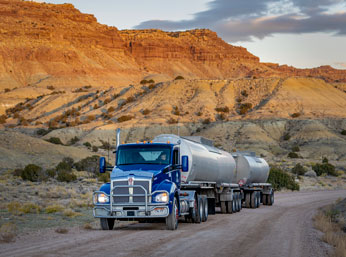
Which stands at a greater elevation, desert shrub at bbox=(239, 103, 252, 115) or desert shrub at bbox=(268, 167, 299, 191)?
desert shrub at bbox=(239, 103, 252, 115)

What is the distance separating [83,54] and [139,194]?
148 meters

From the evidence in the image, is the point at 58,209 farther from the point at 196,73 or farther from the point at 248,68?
the point at 248,68

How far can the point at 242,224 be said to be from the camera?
838 inches

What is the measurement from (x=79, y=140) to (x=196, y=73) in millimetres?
100633

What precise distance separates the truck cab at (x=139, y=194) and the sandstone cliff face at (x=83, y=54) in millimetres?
124654

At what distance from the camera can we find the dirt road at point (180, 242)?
43.2 feet

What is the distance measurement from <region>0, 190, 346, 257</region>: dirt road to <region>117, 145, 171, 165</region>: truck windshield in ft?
7.33

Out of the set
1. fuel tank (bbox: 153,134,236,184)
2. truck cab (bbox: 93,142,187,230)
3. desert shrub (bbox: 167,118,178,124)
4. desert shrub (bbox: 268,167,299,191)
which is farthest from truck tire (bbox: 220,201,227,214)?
desert shrub (bbox: 167,118,178,124)

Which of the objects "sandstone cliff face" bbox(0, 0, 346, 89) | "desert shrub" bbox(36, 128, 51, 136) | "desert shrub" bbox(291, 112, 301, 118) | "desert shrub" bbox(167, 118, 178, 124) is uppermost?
"sandstone cliff face" bbox(0, 0, 346, 89)

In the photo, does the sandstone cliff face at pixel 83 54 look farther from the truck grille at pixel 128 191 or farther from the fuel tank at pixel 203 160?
the truck grille at pixel 128 191

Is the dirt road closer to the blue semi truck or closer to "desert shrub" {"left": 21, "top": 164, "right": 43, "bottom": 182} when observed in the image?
the blue semi truck

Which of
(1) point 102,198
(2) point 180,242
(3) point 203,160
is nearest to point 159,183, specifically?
(1) point 102,198

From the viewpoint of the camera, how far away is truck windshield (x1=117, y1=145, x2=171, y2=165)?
18812mm

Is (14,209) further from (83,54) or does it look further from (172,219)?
(83,54)
